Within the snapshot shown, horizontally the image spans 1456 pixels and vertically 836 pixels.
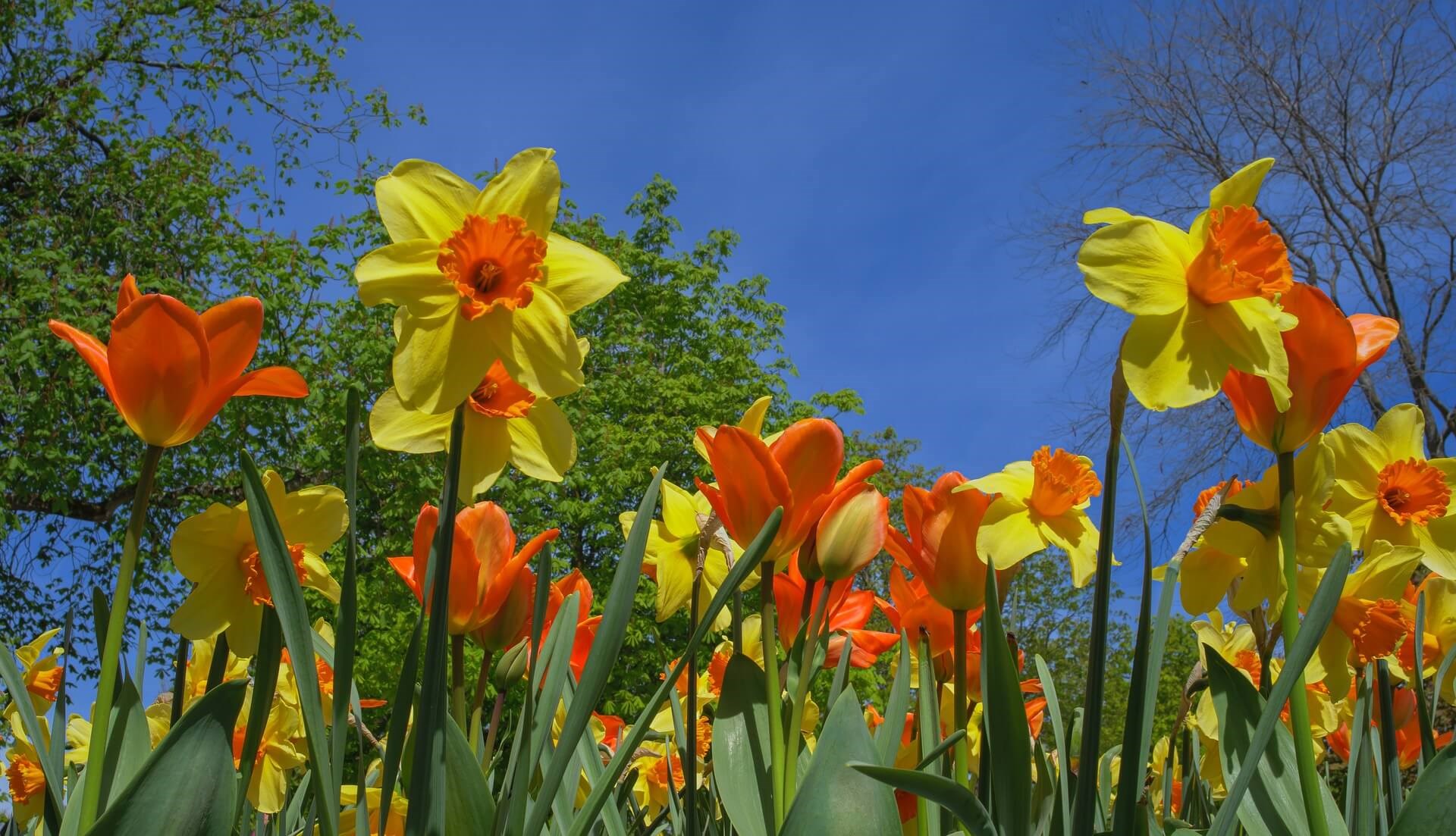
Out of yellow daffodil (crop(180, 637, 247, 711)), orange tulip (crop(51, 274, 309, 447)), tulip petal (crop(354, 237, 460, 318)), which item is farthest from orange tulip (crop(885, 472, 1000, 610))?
yellow daffodil (crop(180, 637, 247, 711))

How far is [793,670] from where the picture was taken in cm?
104

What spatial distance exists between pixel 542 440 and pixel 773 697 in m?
0.30

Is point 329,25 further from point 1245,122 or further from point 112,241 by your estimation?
point 1245,122

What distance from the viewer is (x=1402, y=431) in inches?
43.8

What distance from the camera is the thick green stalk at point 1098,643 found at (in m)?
0.61

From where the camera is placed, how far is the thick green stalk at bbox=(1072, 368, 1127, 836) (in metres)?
0.61

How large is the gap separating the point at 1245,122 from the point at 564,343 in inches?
539

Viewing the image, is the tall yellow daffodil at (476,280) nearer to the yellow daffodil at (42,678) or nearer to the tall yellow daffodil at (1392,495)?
the tall yellow daffodil at (1392,495)

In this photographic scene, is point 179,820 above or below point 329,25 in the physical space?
below

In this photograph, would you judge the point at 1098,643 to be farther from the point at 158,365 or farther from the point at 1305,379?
the point at 158,365

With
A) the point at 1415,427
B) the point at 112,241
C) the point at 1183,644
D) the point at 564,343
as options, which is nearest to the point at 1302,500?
the point at 1415,427

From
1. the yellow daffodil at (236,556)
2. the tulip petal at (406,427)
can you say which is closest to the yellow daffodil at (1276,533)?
the tulip petal at (406,427)

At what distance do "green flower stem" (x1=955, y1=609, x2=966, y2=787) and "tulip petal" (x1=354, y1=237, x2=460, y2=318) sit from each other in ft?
1.90

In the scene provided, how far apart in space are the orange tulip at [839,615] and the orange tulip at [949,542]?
0.09 m
